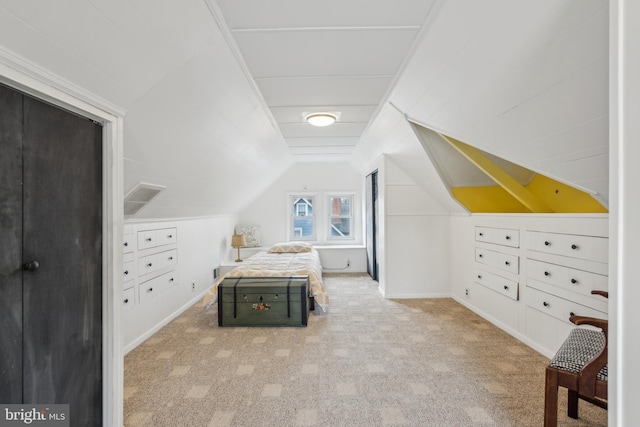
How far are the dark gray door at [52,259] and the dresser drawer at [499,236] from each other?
3150 mm

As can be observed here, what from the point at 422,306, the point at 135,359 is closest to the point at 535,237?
the point at 422,306

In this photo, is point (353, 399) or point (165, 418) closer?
point (165, 418)

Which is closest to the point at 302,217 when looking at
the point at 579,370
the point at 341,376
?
the point at 341,376

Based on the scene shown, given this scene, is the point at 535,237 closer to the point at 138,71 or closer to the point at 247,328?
the point at 247,328

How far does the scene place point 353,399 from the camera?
1916 millimetres

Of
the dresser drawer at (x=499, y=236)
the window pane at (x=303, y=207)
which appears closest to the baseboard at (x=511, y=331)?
the dresser drawer at (x=499, y=236)

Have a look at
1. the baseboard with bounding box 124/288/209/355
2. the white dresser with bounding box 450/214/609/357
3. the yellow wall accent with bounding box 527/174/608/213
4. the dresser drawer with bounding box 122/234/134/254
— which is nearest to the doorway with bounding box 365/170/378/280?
the white dresser with bounding box 450/214/609/357

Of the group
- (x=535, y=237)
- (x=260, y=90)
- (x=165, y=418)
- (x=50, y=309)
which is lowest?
(x=165, y=418)

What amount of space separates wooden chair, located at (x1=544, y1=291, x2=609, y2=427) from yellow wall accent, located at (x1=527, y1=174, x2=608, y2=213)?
1266mm

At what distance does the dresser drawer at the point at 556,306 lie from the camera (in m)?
2.12

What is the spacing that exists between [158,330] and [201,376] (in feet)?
3.67

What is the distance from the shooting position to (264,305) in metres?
3.13

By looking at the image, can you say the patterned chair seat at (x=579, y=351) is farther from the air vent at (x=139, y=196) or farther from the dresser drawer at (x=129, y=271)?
the dresser drawer at (x=129, y=271)

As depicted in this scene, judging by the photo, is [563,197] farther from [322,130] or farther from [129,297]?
[129,297]
